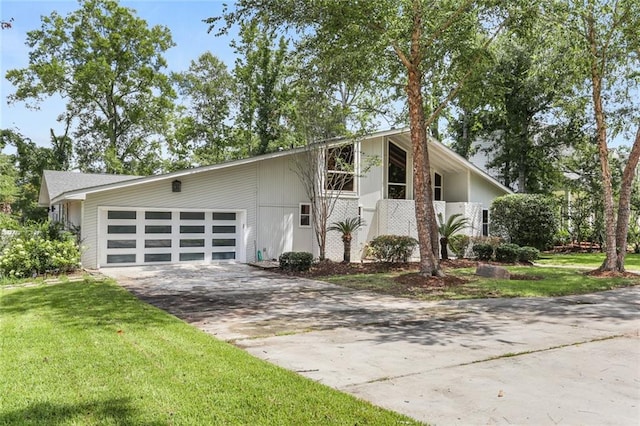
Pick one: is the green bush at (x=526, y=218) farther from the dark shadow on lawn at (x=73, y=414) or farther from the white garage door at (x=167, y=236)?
the dark shadow on lawn at (x=73, y=414)

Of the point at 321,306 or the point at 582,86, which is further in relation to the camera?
the point at 582,86

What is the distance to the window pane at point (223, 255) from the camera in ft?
54.0

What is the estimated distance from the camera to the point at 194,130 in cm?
3322

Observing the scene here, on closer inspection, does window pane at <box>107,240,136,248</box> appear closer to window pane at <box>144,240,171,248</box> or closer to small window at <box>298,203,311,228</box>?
window pane at <box>144,240,171,248</box>

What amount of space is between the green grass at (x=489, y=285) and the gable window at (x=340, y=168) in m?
4.86

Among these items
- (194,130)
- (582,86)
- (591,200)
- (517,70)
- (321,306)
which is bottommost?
(321,306)

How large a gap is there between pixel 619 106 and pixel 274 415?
24.3 meters

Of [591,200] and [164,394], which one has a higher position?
[591,200]

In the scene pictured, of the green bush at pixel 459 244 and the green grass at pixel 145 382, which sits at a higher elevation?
the green bush at pixel 459 244

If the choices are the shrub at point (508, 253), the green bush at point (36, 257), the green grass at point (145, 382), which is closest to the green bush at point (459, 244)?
the shrub at point (508, 253)

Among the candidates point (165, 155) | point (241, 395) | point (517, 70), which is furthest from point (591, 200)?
point (165, 155)

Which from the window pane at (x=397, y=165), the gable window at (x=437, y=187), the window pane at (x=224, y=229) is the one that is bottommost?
the window pane at (x=224, y=229)

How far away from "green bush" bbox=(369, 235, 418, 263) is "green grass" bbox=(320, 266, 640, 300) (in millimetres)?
Result: 1816

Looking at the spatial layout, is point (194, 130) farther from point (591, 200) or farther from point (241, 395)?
point (241, 395)
